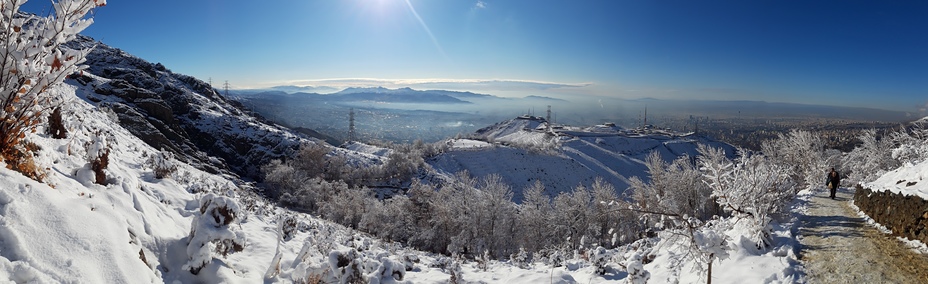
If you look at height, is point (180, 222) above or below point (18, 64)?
below

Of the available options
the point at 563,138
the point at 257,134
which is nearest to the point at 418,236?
the point at 257,134

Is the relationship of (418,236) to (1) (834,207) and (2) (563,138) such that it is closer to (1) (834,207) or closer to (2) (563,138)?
(1) (834,207)

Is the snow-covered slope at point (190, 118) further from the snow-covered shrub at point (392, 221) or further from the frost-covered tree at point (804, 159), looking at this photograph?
the frost-covered tree at point (804, 159)

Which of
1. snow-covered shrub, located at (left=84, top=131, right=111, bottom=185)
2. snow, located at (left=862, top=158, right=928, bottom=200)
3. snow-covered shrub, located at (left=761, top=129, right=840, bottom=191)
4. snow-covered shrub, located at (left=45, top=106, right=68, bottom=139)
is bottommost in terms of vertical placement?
snow-covered shrub, located at (left=761, top=129, right=840, bottom=191)

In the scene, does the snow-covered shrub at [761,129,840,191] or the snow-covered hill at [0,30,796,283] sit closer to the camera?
the snow-covered hill at [0,30,796,283]

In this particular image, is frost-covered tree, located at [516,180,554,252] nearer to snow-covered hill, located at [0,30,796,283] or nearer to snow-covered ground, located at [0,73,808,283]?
snow-covered hill, located at [0,30,796,283]

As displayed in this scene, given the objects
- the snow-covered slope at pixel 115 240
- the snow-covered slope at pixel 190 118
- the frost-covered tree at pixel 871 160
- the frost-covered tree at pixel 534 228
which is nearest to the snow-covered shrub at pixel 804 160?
the frost-covered tree at pixel 871 160

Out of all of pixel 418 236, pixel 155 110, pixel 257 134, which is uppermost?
pixel 155 110

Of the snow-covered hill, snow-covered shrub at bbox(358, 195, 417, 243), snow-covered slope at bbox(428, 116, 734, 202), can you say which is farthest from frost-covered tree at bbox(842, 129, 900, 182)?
snow-covered slope at bbox(428, 116, 734, 202)
